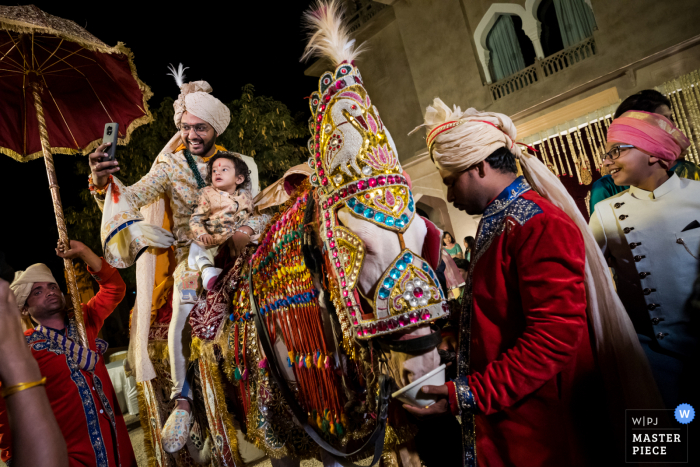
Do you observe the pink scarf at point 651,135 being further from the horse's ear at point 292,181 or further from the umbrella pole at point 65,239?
the umbrella pole at point 65,239

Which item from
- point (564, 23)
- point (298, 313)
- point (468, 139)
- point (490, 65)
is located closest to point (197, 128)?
point (298, 313)

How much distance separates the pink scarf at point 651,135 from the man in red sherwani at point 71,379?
4.17 meters

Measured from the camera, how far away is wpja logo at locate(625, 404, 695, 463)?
5.43ft

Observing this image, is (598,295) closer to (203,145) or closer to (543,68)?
(203,145)

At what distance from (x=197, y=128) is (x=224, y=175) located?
2.60 ft

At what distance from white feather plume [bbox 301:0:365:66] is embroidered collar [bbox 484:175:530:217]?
1.00 meters

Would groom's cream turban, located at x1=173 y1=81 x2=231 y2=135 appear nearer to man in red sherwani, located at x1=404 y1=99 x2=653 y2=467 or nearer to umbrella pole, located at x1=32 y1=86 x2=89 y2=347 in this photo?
umbrella pole, located at x1=32 y1=86 x2=89 y2=347

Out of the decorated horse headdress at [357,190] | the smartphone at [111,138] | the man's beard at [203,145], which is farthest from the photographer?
the man's beard at [203,145]

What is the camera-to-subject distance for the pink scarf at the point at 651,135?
8.20ft

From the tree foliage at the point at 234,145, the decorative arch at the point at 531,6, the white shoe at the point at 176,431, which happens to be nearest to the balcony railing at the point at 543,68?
the decorative arch at the point at 531,6

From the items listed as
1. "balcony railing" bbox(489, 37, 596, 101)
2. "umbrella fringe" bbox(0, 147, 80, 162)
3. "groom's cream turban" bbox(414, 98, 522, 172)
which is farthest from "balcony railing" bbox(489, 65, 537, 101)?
"groom's cream turban" bbox(414, 98, 522, 172)

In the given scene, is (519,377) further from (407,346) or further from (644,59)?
(644,59)

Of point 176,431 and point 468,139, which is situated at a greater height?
point 468,139

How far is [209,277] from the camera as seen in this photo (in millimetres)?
3072
